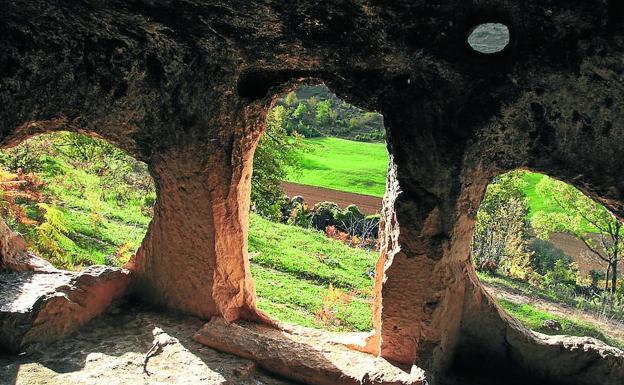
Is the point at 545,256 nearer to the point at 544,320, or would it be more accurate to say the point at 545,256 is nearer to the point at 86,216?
the point at 544,320

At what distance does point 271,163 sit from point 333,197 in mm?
16453

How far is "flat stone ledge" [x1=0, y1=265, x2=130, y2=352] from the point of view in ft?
20.6

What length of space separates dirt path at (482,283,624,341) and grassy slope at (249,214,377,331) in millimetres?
4183

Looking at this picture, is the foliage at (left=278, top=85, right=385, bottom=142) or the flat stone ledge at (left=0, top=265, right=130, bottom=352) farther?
the foliage at (left=278, top=85, right=385, bottom=142)

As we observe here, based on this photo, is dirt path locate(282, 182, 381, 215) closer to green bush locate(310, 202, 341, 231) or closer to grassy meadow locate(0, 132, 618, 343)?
green bush locate(310, 202, 341, 231)

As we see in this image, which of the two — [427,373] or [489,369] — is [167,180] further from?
[489,369]

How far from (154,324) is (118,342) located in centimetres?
50

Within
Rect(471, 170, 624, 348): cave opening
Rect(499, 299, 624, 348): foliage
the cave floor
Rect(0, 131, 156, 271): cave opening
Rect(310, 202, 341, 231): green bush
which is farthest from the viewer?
Rect(310, 202, 341, 231): green bush

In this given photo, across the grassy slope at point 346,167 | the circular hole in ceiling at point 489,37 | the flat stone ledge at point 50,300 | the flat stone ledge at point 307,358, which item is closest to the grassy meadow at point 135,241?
the flat stone ledge at point 50,300

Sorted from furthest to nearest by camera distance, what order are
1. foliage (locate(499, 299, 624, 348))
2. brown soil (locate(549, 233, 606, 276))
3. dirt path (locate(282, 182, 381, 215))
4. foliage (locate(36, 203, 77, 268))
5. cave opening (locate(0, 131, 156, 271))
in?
dirt path (locate(282, 182, 381, 215)) < brown soil (locate(549, 233, 606, 276)) < foliage (locate(499, 299, 624, 348)) < cave opening (locate(0, 131, 156, 271)) < foliage (locate(36, 203, 77, 268))

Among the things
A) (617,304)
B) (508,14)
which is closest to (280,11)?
(508,14)

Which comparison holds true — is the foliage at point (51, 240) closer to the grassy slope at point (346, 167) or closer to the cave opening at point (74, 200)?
the cave opening at point (74, 200)

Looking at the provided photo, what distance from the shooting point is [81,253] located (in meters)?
13.2

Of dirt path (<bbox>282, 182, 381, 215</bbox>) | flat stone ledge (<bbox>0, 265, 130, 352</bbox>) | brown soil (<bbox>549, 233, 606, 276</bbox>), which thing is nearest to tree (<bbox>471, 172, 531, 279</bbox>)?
brown soil (<bbox>549, 233, 606, 276</bbox>)
